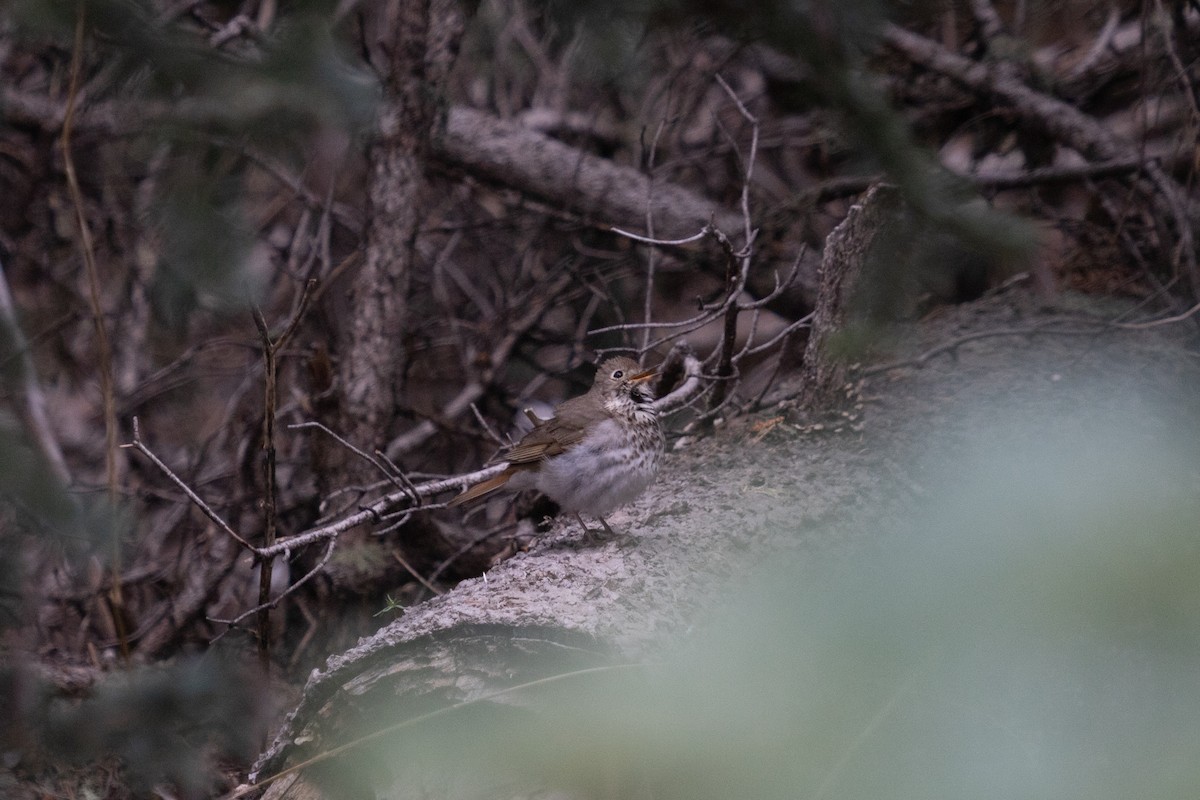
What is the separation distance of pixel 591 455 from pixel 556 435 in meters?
0.17

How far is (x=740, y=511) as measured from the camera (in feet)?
7.89

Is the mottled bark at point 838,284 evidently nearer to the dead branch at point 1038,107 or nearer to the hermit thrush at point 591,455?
the hermit thrush at point 591,455

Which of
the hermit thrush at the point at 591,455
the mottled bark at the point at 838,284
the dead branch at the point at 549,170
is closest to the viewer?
the mottled bark at the point at 838,284

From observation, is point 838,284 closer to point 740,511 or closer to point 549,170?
point 740,511

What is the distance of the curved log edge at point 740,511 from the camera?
166 centimetres

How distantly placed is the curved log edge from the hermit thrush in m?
0.08

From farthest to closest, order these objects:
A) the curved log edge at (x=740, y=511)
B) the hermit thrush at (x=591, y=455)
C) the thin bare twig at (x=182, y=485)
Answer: the hermit thrush at (x=591, y=455)
the thin bare twig at (x=182, y=485)
the curved log edge at (x=740, y=511)

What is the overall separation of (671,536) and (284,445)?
8.80 ft

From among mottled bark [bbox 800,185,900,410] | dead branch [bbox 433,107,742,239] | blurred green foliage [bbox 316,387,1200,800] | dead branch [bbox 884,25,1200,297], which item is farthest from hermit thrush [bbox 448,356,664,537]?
blurred green foliage [bbox 316,387,1200,800]

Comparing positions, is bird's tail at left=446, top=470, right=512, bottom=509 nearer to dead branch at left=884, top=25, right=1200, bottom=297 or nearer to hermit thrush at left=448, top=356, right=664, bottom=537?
hermit thrush at left=448, top=356, right=664, bottom=537

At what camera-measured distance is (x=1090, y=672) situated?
24.7 inches

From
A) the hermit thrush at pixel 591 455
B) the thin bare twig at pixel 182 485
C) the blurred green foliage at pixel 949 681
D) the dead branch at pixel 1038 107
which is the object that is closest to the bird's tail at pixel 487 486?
the hermit thrush at pixel 591 455

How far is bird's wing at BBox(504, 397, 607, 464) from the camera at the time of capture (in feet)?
9.64

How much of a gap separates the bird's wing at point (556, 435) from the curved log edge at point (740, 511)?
0.76 ft
